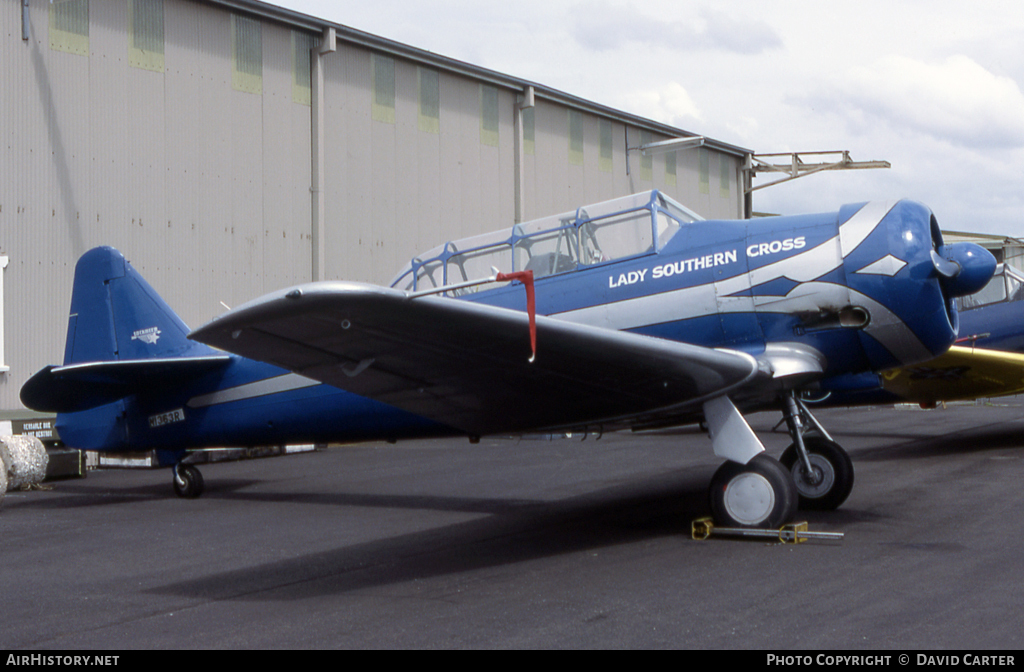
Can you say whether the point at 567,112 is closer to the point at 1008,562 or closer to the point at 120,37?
the point at 120,37

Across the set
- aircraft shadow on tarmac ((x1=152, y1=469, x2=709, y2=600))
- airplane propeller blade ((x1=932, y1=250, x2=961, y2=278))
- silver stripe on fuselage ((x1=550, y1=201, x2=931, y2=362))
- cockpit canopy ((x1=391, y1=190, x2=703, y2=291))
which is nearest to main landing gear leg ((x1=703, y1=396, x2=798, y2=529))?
aircraft shadow on tarmac ((x1=152, y1=469, x2=709, y2=600))

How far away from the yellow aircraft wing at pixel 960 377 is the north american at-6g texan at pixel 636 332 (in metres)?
5.59

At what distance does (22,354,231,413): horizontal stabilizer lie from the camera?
877 centimetres

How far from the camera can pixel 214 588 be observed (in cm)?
529

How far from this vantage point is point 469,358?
541 cm

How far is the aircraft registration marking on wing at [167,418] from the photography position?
917 centimetres

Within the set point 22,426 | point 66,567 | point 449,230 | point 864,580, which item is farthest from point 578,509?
point 449,230

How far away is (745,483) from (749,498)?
0.35 feet

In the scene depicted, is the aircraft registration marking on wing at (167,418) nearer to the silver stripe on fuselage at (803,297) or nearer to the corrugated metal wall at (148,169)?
the silver stripe on fuselage at (803,297)

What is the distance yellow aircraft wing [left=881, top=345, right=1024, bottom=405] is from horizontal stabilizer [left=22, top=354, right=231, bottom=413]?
8.59 m

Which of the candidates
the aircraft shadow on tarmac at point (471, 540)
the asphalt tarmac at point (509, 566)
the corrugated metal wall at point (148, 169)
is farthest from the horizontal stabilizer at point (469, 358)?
the corrugated metal wall at point (148, 169)

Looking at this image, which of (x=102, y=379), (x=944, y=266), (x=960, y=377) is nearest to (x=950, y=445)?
(x=960, y=377)

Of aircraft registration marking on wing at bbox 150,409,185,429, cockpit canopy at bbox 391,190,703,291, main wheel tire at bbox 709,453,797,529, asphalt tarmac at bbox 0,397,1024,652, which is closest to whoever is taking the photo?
asphalt tarmac at bbox 0,397,1024,652

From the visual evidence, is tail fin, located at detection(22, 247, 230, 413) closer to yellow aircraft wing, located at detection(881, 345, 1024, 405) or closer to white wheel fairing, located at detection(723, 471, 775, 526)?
white wheel fairing, located at detection(723, 471, 775, 526)
